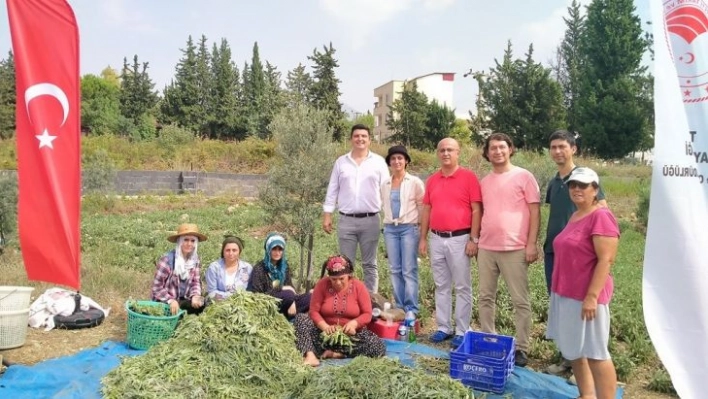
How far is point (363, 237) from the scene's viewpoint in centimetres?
570

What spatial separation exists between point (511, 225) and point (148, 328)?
3.11m

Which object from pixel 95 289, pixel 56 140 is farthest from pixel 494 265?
pixel 95 289

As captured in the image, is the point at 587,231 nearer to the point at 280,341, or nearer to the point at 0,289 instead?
the point at 280,341

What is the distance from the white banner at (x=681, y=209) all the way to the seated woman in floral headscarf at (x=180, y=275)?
387 centimetres

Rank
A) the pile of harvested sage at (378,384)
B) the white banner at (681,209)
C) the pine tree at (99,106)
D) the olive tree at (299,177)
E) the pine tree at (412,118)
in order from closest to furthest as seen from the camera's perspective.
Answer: the white banner at (681,209), the pile of harvested sage at (378,384), the olive tree at (299,177), the pine tree at (412,118), the pine tree at (99,106)

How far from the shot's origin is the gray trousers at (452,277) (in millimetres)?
4938

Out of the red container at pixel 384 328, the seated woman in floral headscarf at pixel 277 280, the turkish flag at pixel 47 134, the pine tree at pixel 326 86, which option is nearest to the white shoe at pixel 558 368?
the red container at pixel 384 328

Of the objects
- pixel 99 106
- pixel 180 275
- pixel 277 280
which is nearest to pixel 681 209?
pixel 277 280

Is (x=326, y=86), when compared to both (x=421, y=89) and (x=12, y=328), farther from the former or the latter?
(x=421, y=89)

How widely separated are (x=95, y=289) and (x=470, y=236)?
4.39 meters

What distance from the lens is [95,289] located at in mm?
6594

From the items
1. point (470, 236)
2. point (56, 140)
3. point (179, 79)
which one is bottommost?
point (470, 236)

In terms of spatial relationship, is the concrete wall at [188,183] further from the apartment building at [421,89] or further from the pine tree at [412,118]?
the apartment building at [421,89]

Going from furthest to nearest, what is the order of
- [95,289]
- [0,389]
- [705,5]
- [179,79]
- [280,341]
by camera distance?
[179,79], [95,289], [280,341], [0,389], [705,5]
